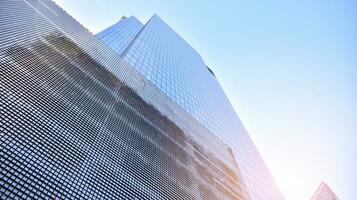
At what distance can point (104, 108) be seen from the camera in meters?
12.3

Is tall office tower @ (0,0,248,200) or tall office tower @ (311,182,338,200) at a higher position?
tall office tower @ (311,182,338,200)

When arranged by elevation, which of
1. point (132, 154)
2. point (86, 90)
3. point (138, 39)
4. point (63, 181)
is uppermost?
point (138, 39)

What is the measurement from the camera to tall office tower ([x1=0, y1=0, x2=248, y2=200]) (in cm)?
767

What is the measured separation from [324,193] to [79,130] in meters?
23.3

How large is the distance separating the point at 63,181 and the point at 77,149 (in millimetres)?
1480

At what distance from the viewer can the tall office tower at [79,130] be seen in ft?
25.2

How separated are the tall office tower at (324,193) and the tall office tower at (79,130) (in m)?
9.32

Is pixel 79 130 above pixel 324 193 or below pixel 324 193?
below

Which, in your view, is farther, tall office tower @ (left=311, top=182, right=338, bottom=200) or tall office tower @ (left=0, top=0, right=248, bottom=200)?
tall office tower @ (left=311, top=182, right=338, bottom=200)

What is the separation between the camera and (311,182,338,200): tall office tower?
23831mm

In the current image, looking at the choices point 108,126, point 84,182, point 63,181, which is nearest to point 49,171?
point 63,181

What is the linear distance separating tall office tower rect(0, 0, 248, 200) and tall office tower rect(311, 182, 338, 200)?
30.6 ft

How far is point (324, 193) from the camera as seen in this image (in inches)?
1009

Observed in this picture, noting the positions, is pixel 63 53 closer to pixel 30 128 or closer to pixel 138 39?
pixel 30 128
